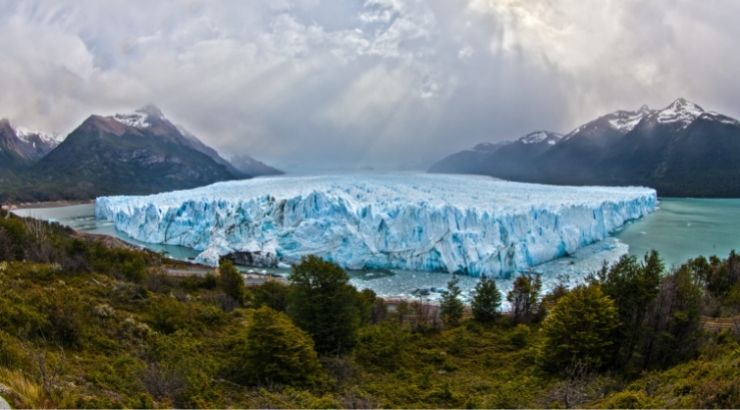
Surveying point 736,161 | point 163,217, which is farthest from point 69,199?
point 736,161

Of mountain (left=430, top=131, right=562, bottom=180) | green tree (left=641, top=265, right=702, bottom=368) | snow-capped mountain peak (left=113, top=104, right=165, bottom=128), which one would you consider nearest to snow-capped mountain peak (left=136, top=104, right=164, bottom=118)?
snow-capped mountain peak (left=113, top=104, right=165, bottom=128)


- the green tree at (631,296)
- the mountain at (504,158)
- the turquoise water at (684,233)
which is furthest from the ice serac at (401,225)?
the mountain at (504,158)

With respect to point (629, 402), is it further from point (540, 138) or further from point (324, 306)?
point (540, 138)

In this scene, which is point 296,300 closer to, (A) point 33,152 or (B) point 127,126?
(B) point 127,126

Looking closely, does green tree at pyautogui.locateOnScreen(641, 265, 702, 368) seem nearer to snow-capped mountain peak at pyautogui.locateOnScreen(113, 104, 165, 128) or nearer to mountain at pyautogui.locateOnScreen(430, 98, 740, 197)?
mountain at pyautogui.locateOnScreen(430, 98, 740, 197)

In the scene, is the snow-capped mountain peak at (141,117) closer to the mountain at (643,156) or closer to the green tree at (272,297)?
the mountain at (643,156)

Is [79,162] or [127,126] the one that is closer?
[79,162]
